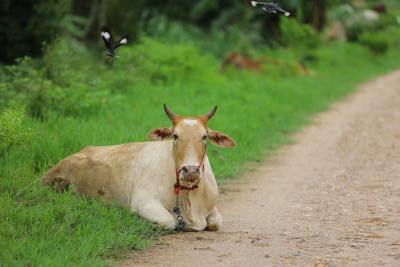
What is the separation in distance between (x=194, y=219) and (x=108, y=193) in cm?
95

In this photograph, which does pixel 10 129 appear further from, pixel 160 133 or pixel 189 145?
pixel 189 145

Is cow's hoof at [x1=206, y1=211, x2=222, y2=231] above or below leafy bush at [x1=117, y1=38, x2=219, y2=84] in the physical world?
below

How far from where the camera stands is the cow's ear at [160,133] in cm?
718

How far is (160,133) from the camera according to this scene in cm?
722

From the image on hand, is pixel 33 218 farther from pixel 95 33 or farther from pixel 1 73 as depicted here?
pixel 95 33

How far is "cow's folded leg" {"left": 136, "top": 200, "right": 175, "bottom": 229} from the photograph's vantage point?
6711 mm

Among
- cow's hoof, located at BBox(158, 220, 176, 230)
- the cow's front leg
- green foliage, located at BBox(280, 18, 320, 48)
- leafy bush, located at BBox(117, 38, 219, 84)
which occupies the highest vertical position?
green foliage, located at BBox(280, 18, 320, 48)

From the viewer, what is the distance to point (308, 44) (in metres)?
21.4

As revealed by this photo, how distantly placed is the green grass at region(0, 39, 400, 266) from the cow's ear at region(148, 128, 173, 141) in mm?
751

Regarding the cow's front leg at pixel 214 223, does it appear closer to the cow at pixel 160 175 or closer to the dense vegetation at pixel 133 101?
the cow at pixel 160 175

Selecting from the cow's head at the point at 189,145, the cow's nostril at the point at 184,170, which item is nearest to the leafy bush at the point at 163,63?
the cow's head at the point at 189,145

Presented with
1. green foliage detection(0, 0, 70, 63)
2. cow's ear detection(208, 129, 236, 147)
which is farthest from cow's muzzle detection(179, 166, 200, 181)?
green foliage detection(0, 0, 70, 63)

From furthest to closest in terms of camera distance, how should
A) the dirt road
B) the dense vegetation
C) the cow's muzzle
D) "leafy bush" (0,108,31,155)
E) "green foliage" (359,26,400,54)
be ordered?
"green foliage" (359,26,400,54)
"leafy bush" (0,108,31,155)
the cow's muzzle
the dense vegetation
the dirt road

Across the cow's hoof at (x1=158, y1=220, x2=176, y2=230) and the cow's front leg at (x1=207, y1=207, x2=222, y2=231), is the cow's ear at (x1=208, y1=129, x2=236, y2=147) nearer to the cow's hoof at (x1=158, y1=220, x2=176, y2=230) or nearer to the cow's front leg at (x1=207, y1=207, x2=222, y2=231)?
the cow's front leg at (x1=207, y1=207, x2=222, y2=231)
